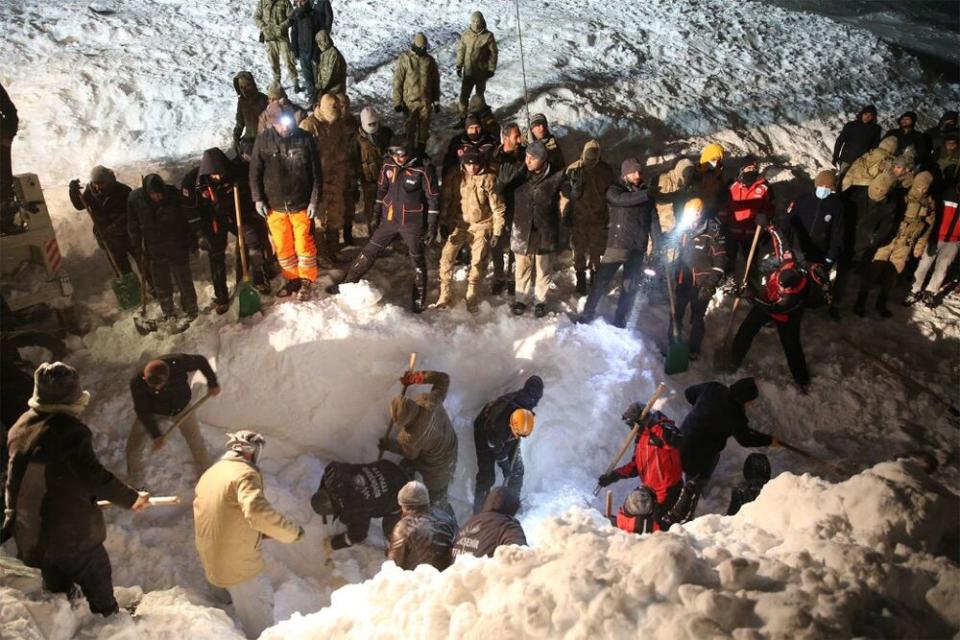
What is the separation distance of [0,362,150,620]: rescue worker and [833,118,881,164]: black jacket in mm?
10576

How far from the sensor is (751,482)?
19.4ft

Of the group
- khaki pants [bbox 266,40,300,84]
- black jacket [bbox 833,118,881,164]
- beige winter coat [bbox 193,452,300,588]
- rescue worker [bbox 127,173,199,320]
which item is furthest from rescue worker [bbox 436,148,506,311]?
black jacket [bbox 833,118,881,164]

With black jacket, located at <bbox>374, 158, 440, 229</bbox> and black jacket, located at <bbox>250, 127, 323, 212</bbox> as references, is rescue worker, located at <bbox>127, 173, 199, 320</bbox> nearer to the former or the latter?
black jacket, located at <bbox>250, 127, 323, 212</bbox>

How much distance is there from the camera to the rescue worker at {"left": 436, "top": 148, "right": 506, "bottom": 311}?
7.19 meters

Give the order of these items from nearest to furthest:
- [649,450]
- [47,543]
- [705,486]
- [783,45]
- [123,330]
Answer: [47,543] → [649,450] → [705,486] → [123,330] → [783,45]

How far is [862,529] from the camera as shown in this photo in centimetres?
354

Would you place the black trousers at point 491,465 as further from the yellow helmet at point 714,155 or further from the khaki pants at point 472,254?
the yellow helmet at point 714,155

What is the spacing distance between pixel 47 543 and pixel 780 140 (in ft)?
38.7

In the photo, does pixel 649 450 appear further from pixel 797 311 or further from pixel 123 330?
pixel 123 330

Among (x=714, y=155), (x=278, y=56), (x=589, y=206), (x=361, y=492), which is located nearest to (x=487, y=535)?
(x=361, y=492)

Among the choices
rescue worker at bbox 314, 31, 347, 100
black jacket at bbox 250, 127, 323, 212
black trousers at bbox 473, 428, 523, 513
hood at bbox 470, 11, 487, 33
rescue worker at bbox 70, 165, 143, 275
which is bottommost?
black trousers at bbox 473, 428, 523, 513

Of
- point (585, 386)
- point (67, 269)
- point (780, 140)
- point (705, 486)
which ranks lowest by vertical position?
point (705, 486)

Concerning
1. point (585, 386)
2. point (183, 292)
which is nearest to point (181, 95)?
point (183, 292)

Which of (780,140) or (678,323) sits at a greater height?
(780,140)
